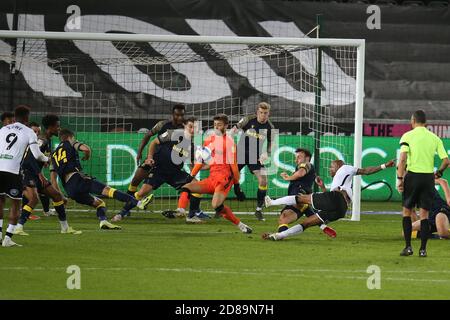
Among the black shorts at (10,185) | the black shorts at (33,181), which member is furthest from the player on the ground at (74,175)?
the black shorts at (10,185)

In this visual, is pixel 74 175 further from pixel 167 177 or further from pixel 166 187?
pixel 166 187

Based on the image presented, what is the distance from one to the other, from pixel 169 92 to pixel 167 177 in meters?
7.26

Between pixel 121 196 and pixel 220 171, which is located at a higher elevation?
pixel 220 171

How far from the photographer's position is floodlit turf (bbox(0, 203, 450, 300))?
10094 millimetres

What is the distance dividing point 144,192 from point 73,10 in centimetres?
937

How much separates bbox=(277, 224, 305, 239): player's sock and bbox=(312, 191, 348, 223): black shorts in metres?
0.36

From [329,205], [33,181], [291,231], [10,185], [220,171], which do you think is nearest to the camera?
[10,185]

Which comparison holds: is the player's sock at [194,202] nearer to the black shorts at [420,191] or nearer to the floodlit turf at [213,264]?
the floodlit turf at [213,264]

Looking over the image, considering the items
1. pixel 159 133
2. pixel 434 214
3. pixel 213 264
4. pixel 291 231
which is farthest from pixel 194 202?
pixel 213 264

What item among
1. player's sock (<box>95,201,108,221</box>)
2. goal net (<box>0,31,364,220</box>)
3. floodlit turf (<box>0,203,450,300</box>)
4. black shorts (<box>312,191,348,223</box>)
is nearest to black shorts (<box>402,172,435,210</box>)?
floodlit turf (<box>0,203,450,300</box>)

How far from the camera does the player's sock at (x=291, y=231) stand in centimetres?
1473

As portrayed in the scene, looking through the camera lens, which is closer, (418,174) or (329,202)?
(418,174)

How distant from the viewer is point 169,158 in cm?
1839
